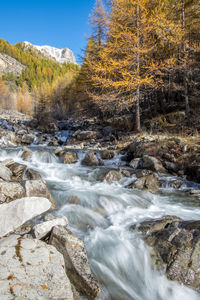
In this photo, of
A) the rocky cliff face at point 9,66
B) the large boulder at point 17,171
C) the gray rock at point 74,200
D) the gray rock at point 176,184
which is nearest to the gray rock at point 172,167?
the gray rock at point 176,184

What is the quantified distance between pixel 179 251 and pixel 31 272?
1991 mm

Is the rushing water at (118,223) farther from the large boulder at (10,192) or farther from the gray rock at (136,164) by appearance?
the gray rock at (136,164)

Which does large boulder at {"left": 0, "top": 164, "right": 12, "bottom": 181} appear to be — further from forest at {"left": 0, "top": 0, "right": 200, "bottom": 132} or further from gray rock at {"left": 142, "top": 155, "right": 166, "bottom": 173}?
forest at {"left": 0, "top": 0, "right": 200, "bottom": 132}

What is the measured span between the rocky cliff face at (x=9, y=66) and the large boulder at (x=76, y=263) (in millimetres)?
119191

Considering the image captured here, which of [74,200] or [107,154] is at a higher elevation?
[107,154]

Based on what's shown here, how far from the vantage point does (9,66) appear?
105 metres

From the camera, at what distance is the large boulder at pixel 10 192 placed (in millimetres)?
3557

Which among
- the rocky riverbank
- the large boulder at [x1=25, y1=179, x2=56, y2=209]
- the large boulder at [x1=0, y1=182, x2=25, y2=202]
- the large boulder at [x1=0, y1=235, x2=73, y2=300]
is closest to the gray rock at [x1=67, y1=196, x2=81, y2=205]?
the rocky riverbank

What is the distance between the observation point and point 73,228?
3.53 metres

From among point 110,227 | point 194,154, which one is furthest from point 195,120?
point 110,227

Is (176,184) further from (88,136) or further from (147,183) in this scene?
(88,136)

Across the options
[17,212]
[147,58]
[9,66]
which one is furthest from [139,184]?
[9,66]

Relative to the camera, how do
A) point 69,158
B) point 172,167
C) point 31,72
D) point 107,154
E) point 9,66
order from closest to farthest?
point 172,167
point 69,158
point 107,154
point 31,72
point 9,66

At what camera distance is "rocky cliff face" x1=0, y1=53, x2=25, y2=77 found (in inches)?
4008
